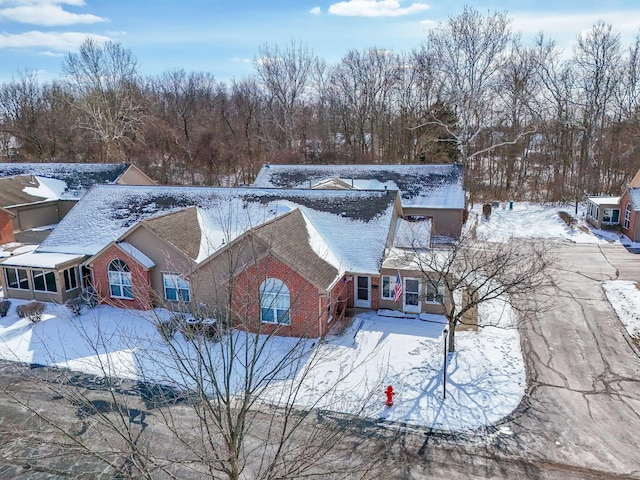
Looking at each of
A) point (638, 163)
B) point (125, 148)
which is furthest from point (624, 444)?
point (125, 148)

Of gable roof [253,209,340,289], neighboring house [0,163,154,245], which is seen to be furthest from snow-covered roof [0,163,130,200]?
gable roof [253,209,340,289]

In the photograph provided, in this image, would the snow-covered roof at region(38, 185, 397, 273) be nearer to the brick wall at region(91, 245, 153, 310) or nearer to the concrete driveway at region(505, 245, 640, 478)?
the brick wall at region(91, 245, 153, 310)

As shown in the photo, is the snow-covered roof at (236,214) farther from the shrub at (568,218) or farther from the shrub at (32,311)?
the shrub at (568,218)

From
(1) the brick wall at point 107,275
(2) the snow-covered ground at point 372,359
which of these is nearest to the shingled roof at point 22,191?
(1) the brick wall at point 107,275

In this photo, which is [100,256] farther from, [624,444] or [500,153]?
[500,153]

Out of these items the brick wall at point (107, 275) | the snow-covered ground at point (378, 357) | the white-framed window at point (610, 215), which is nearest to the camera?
the snow-covered ground at point (378, 357)
